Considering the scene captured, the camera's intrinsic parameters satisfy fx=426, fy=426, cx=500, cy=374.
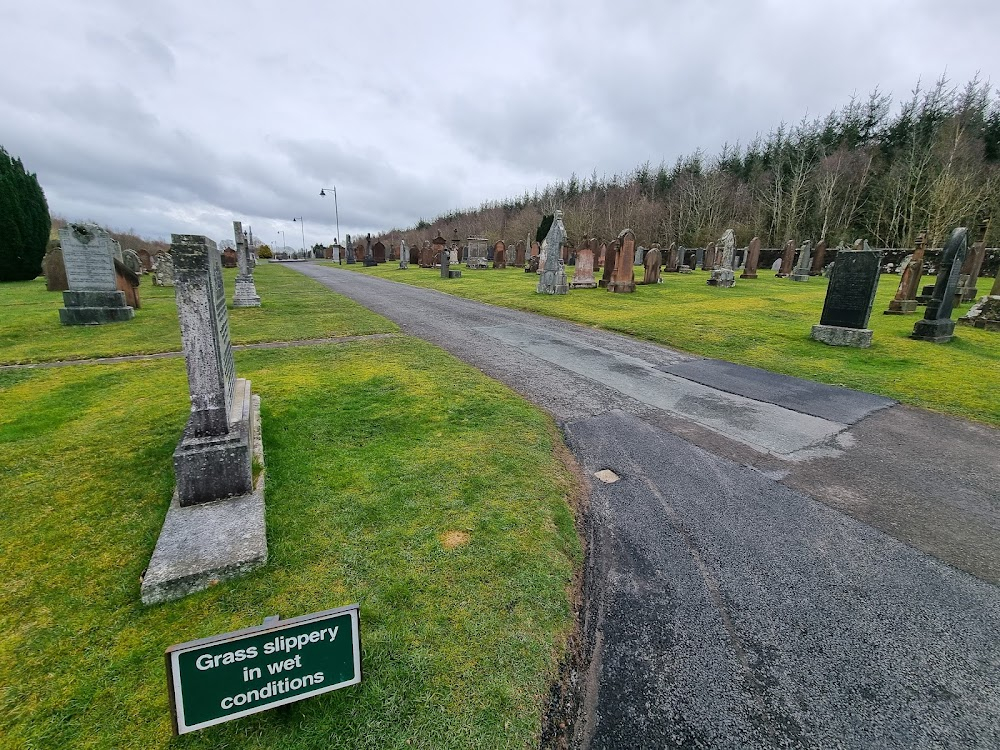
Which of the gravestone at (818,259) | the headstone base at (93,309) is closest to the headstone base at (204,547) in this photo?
the headstone base at (93,309)

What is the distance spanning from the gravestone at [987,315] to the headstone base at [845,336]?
16.1 feet

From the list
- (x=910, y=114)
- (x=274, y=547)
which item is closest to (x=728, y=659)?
(x=274, y=547)

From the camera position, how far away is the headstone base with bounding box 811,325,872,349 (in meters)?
8.72

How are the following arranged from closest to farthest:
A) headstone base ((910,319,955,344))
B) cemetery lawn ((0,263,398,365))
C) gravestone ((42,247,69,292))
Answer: cemetery lawn ((0,263,398,365)), headstone base ((910,319,955,344)), gravestone ((42,247,69,292))

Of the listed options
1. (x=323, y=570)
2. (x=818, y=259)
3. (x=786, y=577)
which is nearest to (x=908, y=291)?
(x=786, y=577)

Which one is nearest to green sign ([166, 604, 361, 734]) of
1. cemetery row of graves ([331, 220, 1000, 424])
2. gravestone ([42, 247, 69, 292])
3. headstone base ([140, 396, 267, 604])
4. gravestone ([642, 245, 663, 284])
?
headstone base ([140, 396, 267, 604])

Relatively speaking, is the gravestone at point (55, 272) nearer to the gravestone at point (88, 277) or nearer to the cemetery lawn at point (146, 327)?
the cemetery lawn at point (146, 327)

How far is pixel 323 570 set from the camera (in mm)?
2564

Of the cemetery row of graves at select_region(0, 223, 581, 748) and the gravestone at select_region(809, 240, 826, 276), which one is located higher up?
the gravestone at select_region(809, 240, 826, 276)

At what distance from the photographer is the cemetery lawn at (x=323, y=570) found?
1.79 meters

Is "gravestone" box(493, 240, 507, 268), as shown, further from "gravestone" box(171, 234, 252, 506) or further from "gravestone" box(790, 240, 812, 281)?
"gravestone" box(171, 234, 252, 506)

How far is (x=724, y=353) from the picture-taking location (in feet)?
27.8

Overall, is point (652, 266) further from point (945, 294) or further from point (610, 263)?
point (945, 294)

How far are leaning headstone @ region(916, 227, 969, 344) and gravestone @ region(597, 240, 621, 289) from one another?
9126 millimetres
